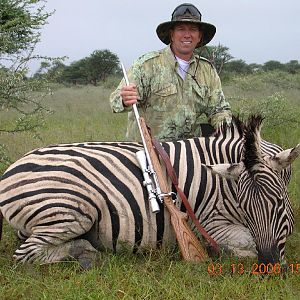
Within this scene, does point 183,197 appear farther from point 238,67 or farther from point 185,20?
point 238,67

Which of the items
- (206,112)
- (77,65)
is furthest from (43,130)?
(77,65)

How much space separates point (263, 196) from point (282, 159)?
25 cm

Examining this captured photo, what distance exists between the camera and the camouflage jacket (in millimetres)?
4145

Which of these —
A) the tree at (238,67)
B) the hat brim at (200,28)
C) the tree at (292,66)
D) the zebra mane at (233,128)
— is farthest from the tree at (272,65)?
the zebra mane at (233,128)

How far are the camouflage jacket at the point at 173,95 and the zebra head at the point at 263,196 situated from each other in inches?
55.9

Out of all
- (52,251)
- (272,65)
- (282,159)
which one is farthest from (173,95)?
(272,65)

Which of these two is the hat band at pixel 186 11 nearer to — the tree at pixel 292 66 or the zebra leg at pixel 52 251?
the zebra leg at pixel 52 251

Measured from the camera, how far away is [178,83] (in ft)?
13.8

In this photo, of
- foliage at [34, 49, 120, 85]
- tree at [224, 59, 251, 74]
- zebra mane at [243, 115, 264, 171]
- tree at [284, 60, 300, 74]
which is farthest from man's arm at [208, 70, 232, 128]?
tree at [284, 60, 300, 74]

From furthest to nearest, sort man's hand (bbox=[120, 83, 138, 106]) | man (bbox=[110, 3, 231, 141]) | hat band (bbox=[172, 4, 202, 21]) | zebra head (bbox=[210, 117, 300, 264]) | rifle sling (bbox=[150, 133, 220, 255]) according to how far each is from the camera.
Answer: man (bbox=[110, 3, 231, 141])
hat band (bbox=[172, 4, 202, 21])
man's hand (bbox=[120, 83, 138, 106])
rifle sling (bbox=[150, 133, 220, 255])
zebra head (bbox=[210, 117, 300, 264])

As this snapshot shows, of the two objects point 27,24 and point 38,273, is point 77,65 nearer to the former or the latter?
point 27,24

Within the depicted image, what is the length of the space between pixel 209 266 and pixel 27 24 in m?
3.27

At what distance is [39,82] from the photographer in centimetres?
511

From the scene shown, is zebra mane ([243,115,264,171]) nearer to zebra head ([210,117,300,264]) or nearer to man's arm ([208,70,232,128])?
zebra head ([210,117,300,264])
